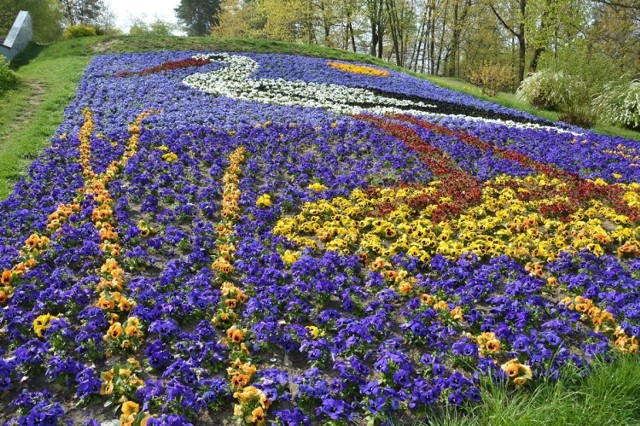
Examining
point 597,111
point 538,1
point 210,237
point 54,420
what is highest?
point 538,1

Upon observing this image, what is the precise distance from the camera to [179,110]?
43.6ft

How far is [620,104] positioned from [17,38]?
26878 mm

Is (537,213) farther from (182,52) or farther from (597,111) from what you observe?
(182,52)

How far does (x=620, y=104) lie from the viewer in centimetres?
1736

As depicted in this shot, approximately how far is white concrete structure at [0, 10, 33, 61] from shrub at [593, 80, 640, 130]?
2544 cm

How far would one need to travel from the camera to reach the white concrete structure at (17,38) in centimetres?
2231

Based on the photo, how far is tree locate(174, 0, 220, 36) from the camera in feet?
182

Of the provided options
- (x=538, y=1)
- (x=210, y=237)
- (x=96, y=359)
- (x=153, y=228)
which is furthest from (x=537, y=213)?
(x=538, y=1)

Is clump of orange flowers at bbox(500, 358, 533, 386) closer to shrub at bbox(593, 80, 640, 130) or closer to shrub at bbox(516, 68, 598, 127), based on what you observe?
shrub at bbox(516, 68, 598, 127)

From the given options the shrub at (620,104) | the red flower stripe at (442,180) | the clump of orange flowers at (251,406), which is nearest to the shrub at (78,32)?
the red flower stripe at (442,180)

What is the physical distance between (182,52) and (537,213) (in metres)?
20.0

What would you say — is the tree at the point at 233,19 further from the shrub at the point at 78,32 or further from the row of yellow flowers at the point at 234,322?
the row of yellow flowers at the point at 234,322

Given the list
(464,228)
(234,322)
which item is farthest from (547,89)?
(234,322)

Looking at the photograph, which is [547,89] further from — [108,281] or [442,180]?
[108,281]
